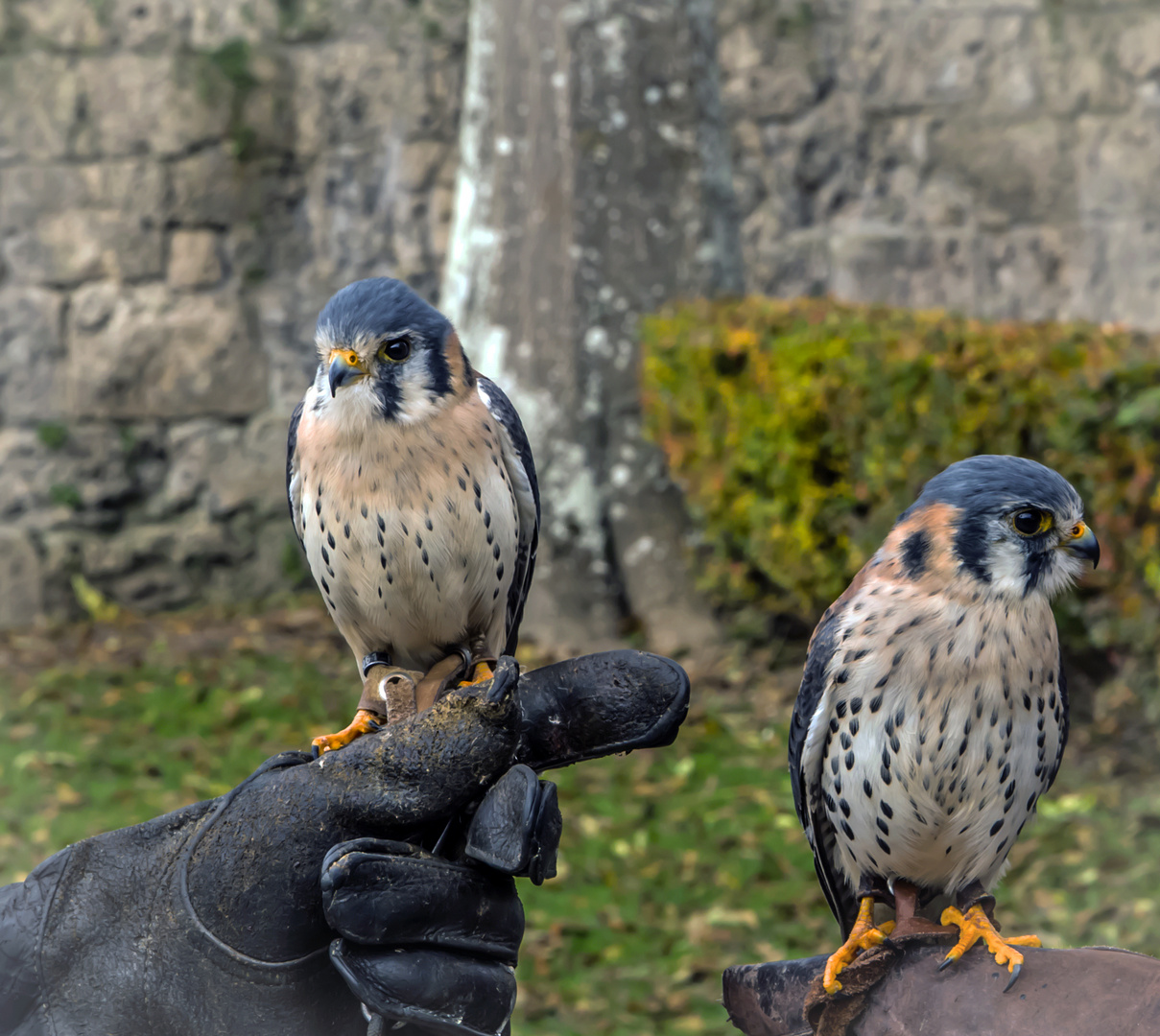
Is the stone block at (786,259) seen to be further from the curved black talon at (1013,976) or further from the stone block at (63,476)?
the curved black talon at (1013,976)

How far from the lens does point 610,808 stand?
5.39 meters

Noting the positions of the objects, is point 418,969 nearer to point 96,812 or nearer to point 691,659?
point 96,812

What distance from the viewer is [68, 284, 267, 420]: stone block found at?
716 centimetres

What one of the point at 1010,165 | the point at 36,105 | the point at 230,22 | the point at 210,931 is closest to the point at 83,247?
the point at 36,105

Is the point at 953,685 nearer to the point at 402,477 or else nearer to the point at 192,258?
the point at 402,477

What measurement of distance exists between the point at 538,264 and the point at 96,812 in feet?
11.0

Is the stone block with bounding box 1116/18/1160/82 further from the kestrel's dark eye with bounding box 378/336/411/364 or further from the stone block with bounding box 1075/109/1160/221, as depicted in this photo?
the kestrel's dark eye with bounding box 378/336/411/364

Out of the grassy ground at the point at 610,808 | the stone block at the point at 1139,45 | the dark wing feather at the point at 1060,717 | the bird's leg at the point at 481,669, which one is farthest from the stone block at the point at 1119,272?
the bird's leg at the point at 481,669

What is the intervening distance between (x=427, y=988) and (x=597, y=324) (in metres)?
4.95

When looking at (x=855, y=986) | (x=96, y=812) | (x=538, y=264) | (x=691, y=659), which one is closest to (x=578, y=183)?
(x=538, y=264)

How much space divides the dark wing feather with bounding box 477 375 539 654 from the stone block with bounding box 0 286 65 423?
5.28 meters

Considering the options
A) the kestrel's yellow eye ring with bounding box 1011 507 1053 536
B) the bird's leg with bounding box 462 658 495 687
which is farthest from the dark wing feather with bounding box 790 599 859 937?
the bird's leg with bounding box 462 658 495 687

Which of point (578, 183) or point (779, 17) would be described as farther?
point (779, 17)

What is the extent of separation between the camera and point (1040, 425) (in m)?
5.05
